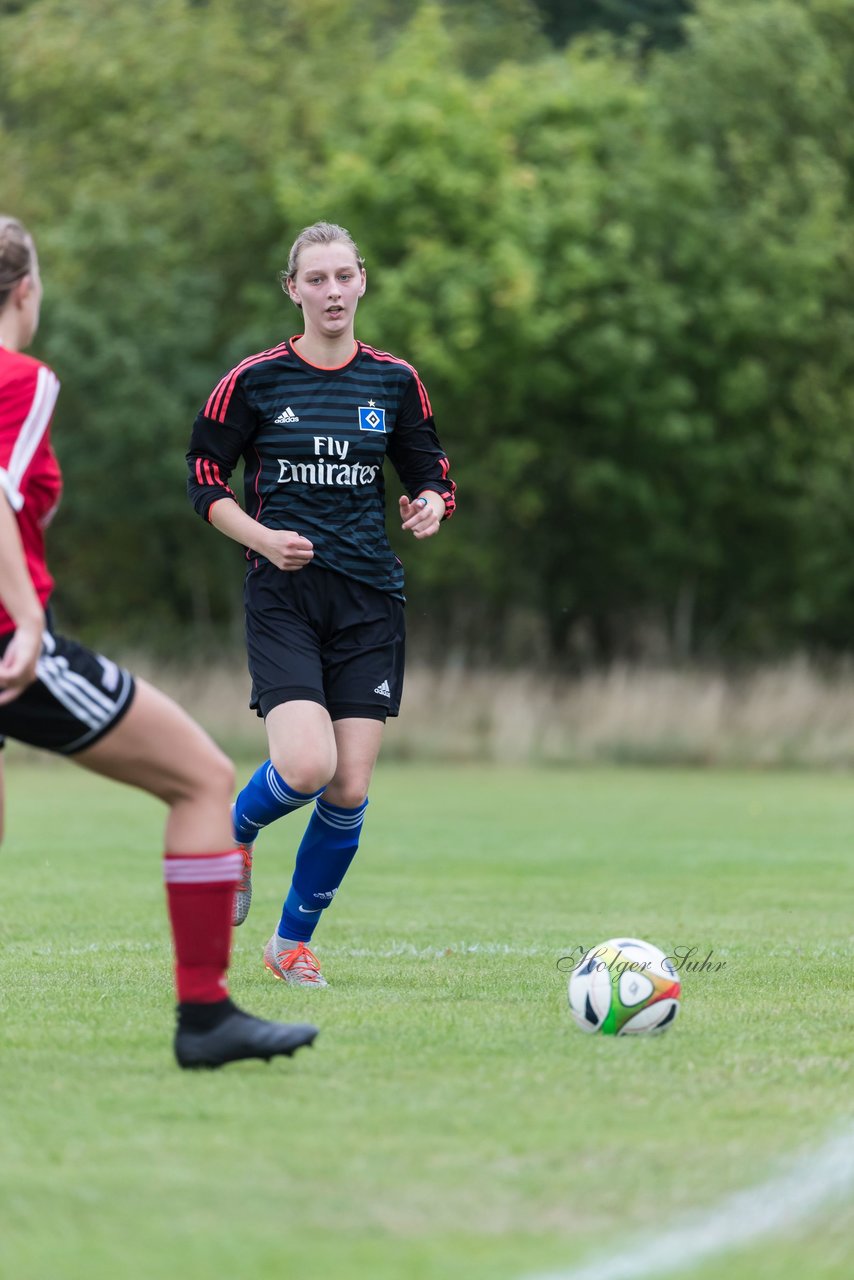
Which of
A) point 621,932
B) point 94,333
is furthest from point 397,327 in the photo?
point 621,932

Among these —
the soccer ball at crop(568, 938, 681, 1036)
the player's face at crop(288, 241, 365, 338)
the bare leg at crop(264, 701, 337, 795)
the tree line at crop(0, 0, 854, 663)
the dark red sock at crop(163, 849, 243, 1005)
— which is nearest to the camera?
A: the dark red sock at crop(163, 849, 243, 1005)

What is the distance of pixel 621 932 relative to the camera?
854 centimetres

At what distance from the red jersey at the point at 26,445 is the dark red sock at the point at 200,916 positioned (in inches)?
29.0

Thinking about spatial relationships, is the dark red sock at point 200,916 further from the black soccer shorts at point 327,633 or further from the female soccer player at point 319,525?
the black soccer shorts at point 327,633

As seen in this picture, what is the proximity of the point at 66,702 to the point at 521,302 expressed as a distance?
26679mm

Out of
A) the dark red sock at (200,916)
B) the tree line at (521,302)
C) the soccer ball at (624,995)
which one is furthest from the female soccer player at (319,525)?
the tree line at (521,302)

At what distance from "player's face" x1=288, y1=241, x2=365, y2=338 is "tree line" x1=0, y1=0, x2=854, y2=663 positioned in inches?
956

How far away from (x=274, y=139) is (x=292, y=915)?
100.0 ft

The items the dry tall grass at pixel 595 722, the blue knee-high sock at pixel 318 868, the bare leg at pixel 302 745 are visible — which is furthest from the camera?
the dry tall grass at pixel 595 722

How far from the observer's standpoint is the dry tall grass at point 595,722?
25.1 meters

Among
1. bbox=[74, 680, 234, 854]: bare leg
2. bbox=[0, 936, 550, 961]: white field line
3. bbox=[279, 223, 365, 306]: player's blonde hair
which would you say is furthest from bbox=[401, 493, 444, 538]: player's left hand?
bbox=[74, 680, 234, 854]: bare leg

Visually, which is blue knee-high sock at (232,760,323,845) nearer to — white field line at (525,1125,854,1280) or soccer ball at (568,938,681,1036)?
soccer ball at (568,938,681,1036)

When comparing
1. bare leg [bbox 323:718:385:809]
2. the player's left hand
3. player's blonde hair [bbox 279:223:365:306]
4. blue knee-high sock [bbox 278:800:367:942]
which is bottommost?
blue knee-high sock [bbox 278:800:367:942]

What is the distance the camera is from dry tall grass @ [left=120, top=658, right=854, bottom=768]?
2512cm
